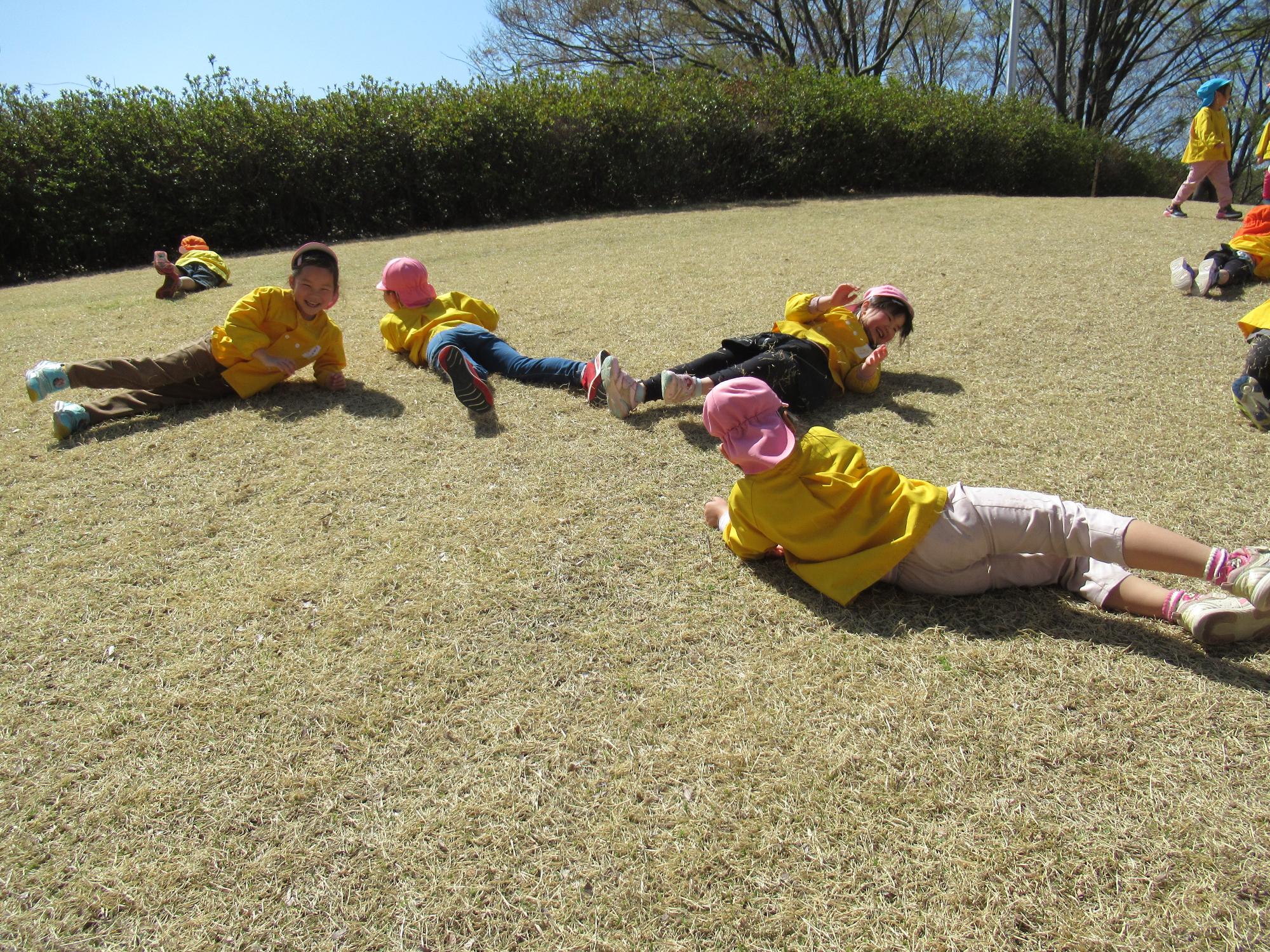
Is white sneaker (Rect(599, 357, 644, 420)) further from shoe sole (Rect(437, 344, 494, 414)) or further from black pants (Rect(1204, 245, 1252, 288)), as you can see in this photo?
black pants (Rect(1204, 245, 1252, 288))

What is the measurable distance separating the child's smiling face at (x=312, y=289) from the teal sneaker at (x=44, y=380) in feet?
3.91

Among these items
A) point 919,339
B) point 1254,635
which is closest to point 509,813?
point 1254,635

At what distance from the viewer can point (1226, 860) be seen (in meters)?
1.59

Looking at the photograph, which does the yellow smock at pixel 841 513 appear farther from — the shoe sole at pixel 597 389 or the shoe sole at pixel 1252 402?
the shoe sole at pixel 1252 402

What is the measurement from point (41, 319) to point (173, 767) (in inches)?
268

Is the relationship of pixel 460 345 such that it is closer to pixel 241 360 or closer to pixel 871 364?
pixel 241 360

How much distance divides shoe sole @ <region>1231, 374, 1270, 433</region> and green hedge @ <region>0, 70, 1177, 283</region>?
1112 centimetres

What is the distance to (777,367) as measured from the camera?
3.92 metres

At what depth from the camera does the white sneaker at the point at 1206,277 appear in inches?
222

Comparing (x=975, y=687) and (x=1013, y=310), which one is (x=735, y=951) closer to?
(x=975, y=687)

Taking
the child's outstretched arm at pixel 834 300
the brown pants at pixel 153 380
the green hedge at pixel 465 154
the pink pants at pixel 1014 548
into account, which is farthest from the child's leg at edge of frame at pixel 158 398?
the green hedge at pixel 465 154

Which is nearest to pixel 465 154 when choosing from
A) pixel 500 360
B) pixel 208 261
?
pixel 208 261

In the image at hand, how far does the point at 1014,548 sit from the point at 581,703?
140cm

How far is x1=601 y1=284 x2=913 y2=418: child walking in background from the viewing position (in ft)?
12.8
